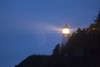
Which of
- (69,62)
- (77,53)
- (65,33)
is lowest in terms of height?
(69,62)

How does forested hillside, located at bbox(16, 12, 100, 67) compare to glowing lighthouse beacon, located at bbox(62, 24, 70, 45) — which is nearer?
forested hillside, located at bbox(16, 12, 100, 67)

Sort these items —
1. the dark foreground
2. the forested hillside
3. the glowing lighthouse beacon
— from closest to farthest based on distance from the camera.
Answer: the dark foreground
the forested hillside
the glowing lighthouse beacon

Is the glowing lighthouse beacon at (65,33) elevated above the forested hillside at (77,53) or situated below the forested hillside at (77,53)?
above

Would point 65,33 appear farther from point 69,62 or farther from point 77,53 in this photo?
point 69,62

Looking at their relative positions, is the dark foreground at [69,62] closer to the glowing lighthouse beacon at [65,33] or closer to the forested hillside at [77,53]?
the forested hillside at [77,53]

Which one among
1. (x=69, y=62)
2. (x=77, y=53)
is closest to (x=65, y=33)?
(x=77, y=53)

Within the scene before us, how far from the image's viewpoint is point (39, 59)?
88.5 ft

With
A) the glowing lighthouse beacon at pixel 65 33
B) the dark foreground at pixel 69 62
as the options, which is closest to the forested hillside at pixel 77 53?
the dark foreground at pixel 69 62

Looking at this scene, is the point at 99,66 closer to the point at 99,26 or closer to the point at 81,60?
the point at 81,60

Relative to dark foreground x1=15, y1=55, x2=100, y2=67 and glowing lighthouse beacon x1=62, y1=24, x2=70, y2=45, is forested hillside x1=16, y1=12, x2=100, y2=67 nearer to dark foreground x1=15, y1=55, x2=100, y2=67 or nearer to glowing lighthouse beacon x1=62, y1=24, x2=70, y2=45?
dark foreground x1=15, y1=55, x2=100, y2=67

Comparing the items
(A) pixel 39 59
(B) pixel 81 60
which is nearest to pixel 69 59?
(B) pixel 81 60

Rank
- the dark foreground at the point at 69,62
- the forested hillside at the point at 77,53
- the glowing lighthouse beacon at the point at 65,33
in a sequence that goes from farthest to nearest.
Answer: the glowing lighthouse beacon at the point at 65,33 < the forested hillside at the point at 77,53 < the dark foreground at the point at 69,62

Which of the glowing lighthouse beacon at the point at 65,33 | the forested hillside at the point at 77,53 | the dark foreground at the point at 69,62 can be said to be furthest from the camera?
the glowing lighthouse beacon at the point at 65,33

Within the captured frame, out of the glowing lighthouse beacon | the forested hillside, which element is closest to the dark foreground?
the forested hillside
